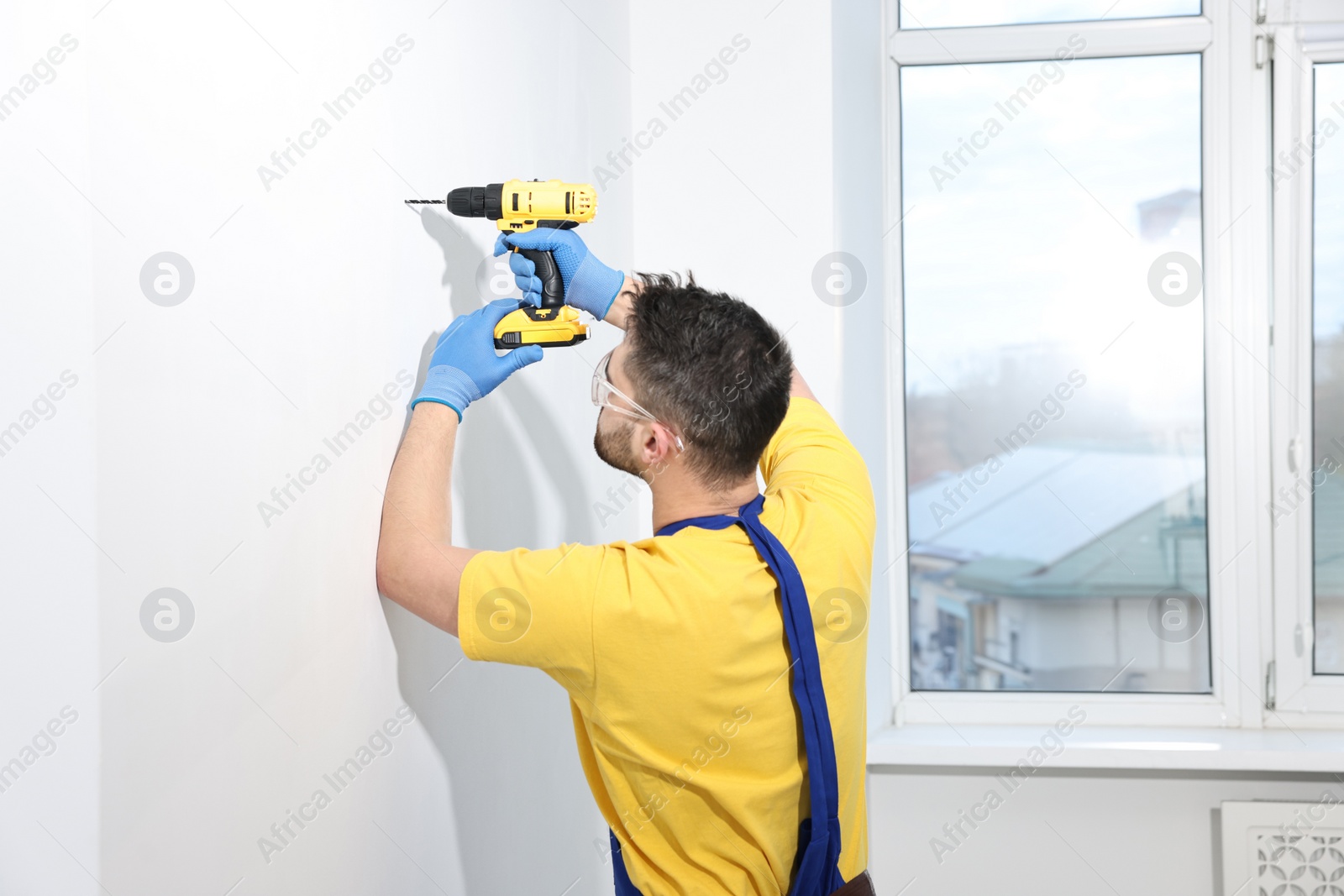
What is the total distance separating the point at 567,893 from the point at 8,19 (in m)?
1.52

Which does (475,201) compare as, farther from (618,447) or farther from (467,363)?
(618,447)

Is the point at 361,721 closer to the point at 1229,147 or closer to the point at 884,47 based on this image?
the point at 884,47

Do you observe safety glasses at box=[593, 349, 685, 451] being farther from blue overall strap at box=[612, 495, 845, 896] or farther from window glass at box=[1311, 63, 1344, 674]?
window glass at box=[1311, 63, 1344, 674]

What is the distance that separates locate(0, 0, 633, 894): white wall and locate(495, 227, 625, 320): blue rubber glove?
4.7 inches

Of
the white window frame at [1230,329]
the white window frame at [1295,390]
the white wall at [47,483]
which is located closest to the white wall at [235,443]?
the white wall at [47,483]

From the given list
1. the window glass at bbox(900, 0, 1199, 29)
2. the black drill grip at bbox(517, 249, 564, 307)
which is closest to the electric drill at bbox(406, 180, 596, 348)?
the black drill grip at bbox(517, 249, 564, 307)

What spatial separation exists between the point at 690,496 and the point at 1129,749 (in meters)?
1.52

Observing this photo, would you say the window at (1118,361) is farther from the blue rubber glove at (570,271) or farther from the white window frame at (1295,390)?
the blue rubber glove at (570,271)

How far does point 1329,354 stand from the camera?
7.25 ft

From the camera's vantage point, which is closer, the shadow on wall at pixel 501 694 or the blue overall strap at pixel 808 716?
the blue overall strap at pixel 808 716

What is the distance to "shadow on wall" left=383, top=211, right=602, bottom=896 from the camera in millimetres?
1147

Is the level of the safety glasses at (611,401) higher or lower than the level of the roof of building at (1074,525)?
higher

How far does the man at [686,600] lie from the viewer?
0.91m

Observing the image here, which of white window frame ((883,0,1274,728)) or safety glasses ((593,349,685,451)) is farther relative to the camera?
white window frame ((883,0,1274,728))
